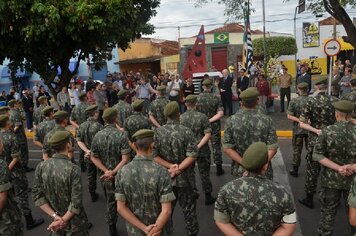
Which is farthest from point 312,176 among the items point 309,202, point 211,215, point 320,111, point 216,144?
point 216,144

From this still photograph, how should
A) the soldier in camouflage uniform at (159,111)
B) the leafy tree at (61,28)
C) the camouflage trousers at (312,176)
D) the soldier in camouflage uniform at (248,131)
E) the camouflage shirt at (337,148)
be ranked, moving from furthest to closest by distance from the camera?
the leafy tree at (61,28) < the soldier in camouflage uniform at (159,111) < the camouflage trousers at (312,176) < the soldier in camouflage uniform at (248,131) < the camouflage shirt at (337,148)

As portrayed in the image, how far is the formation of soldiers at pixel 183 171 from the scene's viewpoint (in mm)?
3004

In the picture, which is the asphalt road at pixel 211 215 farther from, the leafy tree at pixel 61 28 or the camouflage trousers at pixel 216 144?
the leafy tree at pixel 61 28

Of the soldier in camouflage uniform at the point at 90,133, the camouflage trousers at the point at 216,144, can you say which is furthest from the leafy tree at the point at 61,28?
the camouflage trousers at the point at 216,144

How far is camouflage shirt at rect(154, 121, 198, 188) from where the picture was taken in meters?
4.94

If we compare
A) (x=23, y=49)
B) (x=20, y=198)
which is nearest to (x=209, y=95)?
(x=20, y=198)

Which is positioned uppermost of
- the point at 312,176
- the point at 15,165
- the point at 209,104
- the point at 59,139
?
the point at 59,139

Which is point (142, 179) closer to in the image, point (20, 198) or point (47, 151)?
point (47, 151)

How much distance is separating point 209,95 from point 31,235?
184 inches

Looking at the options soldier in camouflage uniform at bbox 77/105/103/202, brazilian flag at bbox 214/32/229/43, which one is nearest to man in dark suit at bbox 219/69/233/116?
soldier in camouflage uniform at bbox 77/105/103/202

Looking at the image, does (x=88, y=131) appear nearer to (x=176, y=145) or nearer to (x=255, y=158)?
(x=176, y=145)

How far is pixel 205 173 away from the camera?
6695 mm

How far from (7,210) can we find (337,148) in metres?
4.22

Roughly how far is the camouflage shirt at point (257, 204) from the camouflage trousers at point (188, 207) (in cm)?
208
